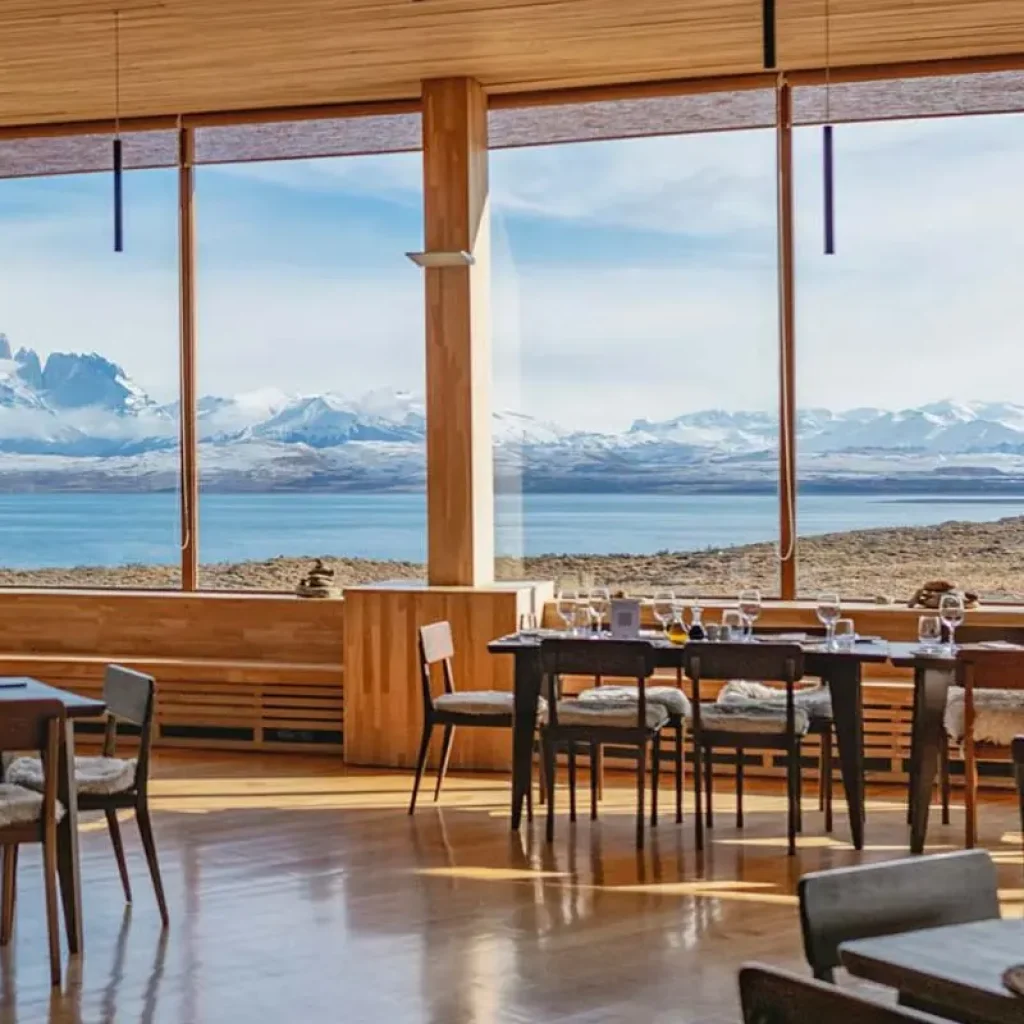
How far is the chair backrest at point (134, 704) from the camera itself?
17.0 ft

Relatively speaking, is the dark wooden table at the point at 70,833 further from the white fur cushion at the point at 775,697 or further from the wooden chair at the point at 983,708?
the wooden chair at the point at 983,708

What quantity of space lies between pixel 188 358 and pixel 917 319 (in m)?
4.20

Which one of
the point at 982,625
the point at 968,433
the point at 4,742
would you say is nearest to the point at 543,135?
the point at 968,433

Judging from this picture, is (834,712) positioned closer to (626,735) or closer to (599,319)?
(626,735)

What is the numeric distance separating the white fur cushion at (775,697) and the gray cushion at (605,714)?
0.31 m

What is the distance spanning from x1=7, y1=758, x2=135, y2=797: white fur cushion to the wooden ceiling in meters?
3.50

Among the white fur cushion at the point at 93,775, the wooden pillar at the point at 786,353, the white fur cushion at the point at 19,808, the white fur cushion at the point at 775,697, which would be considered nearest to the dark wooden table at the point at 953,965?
the white fur cushion at the point at 19,808

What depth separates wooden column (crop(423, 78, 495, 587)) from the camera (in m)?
8.51

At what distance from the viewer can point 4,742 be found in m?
4.73

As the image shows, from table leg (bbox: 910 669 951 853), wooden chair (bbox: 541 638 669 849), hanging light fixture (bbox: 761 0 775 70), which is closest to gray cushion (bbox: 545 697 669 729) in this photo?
wooden chair (bbox: 541 638 669 849)

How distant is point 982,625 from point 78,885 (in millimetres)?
4523

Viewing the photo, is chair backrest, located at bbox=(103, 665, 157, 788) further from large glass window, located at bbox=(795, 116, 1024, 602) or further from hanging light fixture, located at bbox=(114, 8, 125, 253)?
large glass window, located at bbox=(795, 116, 1024, 602)

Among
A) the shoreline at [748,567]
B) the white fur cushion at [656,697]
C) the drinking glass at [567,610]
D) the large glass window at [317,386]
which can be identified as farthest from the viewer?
the large glass window at [317,386]

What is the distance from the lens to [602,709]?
6738 millimetres
